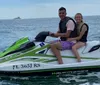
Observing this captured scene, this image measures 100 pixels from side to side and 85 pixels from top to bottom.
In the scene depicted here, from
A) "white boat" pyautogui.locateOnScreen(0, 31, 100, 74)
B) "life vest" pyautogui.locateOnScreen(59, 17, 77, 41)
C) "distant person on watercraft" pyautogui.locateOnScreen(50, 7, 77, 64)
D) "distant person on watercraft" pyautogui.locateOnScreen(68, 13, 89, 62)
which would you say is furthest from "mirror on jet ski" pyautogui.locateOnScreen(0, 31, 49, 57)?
"distant person on watercraft" pyautogui.locateOnScreen(68, 13, 89, 62)

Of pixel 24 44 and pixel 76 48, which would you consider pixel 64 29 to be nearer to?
pixel 76 48

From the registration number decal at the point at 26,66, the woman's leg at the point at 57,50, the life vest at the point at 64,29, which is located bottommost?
the registration number decal at the point at 26,66

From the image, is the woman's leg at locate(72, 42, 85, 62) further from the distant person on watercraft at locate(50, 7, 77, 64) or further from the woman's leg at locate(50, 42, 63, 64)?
the woman's leg at locate(50, 42, 63, 64)

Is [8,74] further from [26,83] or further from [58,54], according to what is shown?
[58,54]

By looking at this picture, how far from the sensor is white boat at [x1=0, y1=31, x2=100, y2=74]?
7660mm

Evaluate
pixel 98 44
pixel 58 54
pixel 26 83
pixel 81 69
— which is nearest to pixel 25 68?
pixel 26 83

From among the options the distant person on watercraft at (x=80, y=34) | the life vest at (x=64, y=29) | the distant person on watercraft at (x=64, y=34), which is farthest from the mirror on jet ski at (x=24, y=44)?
the distant person on watercraft at (x=80, y=34)

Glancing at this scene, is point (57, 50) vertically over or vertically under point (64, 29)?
under

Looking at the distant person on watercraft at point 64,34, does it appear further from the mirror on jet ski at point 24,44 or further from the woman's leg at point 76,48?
the mirror on jet ski at point 24,44

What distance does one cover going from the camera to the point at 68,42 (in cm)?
800

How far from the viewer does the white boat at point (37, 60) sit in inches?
302

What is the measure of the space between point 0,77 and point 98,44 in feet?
8.21

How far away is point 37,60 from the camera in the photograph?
306 inches

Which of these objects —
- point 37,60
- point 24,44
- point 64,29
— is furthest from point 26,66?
point 64,29
